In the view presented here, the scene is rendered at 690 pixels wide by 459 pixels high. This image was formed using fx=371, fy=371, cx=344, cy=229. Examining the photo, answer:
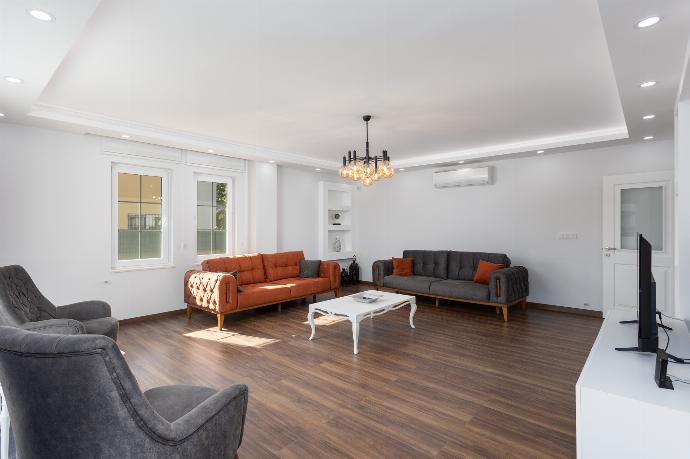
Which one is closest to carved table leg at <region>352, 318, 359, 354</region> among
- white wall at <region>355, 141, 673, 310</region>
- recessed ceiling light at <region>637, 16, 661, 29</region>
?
recessed ceiling light at <region>637, 16, 661, 29</region>

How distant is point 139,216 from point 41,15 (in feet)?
11.9

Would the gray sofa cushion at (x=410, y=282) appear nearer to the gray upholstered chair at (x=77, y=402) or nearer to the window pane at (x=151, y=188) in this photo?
the window pane at (x=151, y=188)

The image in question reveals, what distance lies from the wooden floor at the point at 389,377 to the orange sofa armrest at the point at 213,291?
1.02 ft

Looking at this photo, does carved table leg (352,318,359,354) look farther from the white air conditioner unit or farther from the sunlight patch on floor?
the white air conditioner unit

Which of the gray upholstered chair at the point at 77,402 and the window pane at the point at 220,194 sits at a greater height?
the window pane at the point at 220,194

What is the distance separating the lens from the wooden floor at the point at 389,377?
2.29 metres

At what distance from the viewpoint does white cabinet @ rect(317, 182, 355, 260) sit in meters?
7.81

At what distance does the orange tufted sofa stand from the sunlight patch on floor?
179 millimetres

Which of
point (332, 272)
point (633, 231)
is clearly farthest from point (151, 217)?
point (633, 231)

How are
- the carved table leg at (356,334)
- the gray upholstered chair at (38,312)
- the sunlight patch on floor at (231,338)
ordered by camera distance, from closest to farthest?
the gray upholstered chair at (38,312)
the carved table leg at (356,334)
the sunlight patch on floor at (231,338)

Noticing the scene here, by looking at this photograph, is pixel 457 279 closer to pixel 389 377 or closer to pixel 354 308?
pixel 354 308

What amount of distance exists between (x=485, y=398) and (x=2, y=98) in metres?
4.87

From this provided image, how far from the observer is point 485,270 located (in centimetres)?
589

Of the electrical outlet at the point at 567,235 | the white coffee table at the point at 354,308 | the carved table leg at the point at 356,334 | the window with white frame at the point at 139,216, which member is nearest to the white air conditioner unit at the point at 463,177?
the electrical outlet at the point at 567,235
